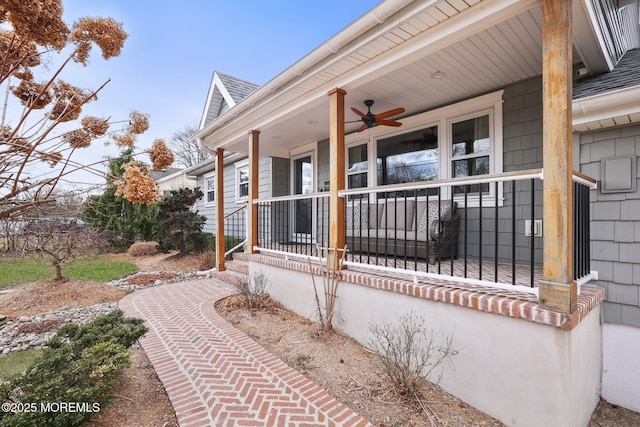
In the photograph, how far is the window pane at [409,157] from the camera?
514cm

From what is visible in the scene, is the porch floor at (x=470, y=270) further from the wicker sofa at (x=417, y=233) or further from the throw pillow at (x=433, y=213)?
the throw pillow at (x=433, y=213)

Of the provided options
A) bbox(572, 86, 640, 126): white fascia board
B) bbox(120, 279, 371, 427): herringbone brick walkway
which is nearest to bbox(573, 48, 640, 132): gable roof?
bbox(572, 86, 640, 126): white fascia board

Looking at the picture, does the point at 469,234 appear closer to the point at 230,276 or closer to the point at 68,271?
the point at 230,276

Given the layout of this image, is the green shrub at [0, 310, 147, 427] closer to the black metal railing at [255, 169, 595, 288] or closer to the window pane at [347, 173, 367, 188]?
the black metal railing at [255, 169, 595, 288]

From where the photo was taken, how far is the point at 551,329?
2.19 metres

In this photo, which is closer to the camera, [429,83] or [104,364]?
[104,364]

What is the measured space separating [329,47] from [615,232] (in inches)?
136

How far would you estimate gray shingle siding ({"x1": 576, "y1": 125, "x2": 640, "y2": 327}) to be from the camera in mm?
2898

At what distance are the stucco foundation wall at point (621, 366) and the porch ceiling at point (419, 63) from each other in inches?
110

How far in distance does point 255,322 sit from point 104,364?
2256 mm

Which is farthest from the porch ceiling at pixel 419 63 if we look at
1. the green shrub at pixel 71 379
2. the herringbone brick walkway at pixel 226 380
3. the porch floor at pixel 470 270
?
the green shrub at pixel 71 379

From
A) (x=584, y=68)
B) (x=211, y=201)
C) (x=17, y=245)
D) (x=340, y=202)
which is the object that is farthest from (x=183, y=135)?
(x=584, y=68)

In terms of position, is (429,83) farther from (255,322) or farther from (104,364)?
(104,364)

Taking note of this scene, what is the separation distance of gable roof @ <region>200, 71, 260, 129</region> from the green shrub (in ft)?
26.7
